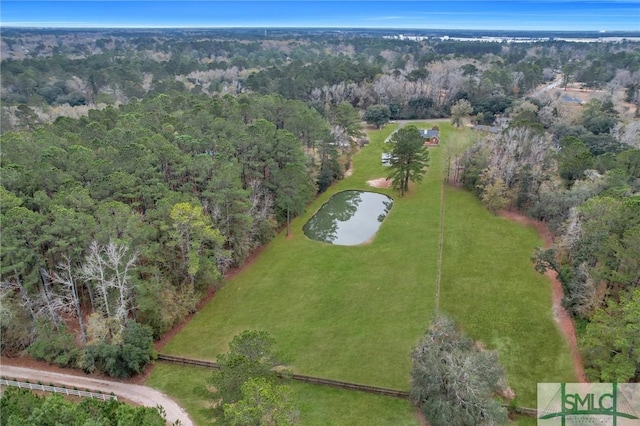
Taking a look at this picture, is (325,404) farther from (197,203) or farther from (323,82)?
(323,82)

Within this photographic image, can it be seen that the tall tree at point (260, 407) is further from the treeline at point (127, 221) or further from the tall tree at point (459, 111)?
the tall tree at point (459, 111)

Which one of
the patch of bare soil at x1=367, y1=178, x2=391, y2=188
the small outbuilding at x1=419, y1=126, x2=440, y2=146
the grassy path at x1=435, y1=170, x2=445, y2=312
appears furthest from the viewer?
the small outbuilding at x1=419, y1=126, x2=440, y2=146

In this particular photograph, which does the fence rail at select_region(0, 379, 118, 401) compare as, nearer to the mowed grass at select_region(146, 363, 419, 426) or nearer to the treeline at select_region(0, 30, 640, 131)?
the mowed grass at select_region(146, 363, 419, 426)

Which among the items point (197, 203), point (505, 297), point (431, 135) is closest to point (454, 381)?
point (505, 297)

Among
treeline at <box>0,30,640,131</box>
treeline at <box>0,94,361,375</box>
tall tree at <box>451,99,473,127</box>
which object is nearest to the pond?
treeline at <box>0,94,361,375</box>

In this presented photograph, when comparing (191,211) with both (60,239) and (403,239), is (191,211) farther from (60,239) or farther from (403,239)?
(403,239)
